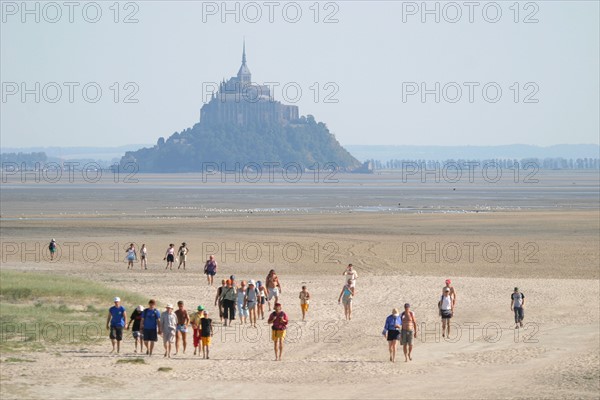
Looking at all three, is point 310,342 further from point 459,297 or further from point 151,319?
point 459,297

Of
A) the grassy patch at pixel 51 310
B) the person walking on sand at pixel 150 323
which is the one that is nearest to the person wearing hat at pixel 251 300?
the grassy patch at pixel 51 310

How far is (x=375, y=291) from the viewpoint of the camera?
33.2m

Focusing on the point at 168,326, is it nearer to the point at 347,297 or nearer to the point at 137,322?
the point at 137,322

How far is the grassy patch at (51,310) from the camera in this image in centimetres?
2264

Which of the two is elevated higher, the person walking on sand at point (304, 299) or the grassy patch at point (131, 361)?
the person walking on sand at point (304, 299)

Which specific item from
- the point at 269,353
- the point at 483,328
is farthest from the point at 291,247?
the point at 269,353

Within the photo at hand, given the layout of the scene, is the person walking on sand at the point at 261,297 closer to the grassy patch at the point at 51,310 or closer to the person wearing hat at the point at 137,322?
the grassy patch at the point at 51,310

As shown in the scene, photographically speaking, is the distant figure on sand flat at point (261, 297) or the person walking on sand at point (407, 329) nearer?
the person walking on sand at point (407, 329)

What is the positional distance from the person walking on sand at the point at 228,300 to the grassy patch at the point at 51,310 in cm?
257

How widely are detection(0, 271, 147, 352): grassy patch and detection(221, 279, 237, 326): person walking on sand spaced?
2572mm

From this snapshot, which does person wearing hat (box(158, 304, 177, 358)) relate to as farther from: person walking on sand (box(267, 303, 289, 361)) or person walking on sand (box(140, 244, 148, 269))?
person walking on sand (box(140, 244, 148, 269))

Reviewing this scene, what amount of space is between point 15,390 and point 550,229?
48.4m

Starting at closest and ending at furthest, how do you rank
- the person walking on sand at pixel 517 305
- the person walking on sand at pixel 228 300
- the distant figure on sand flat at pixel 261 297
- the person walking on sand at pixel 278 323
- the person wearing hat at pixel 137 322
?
the person walking on sand at pixel 278 323 < the person wearing hat at pixel 137 322 < the person walking on sand at pixel 228 300 < the person walking on sand at pixel 517 305 < the distant figure on sand flat at pixel 261 297

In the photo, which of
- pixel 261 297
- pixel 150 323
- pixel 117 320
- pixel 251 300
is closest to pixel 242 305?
pixel 251 300
